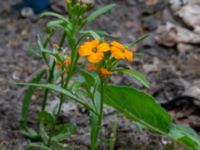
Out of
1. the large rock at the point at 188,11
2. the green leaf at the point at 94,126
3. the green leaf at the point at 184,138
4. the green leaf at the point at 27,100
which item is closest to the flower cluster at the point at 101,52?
the green leaf at the point at 94,126

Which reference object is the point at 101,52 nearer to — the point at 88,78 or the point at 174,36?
the point at 88,78

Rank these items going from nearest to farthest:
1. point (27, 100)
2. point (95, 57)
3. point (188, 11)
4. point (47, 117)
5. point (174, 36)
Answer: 1. point (95, 57)
2. point (47, 117)
3. point (27, 100)
4. point (174, 36)
5. point (188, 11)

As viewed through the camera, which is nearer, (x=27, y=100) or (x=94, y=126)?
(x=94, y=126)

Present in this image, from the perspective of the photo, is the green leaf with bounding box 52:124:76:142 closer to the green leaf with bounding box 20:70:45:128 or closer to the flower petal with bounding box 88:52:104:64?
the green leaf with bounding box 20:70:45:128

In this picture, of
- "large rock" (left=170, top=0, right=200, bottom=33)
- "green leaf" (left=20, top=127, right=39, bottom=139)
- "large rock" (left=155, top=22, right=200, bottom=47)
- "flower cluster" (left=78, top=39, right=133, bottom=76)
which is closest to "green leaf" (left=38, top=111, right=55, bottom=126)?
"green leaf" (left=20, top=127, right=39, bottom=139)

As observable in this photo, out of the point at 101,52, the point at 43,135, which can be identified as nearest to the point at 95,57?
the point at 101,52

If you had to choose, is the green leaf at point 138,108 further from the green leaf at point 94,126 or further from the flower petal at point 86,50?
the flower petal at point 86,50
